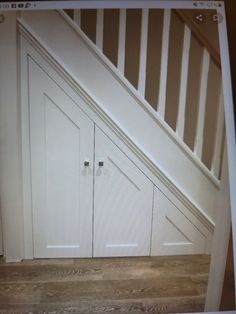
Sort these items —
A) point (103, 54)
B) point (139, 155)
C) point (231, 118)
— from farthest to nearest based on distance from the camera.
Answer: point (139, 155) < point (103, 54) < point (231, 118)

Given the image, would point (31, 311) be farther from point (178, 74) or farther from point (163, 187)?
point (178, 74)

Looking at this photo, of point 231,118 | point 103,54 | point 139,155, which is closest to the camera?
point 231,118

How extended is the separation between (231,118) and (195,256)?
953 millimetres

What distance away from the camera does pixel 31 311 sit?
1.60 metres

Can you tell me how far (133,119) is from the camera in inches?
67.8

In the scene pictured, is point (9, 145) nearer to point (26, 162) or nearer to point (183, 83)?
point (26, 162)

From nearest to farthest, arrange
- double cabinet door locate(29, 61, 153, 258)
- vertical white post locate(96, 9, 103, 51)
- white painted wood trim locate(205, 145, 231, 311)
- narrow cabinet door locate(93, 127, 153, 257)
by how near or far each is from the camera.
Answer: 1. white painted wood trim locate(205, 145, 231, 311)
2. vertical white post locate(96, 9, 103, 51)
3. double cabinet door locate(29, 61, 153, 258)
4. narrow cabinet door locate(93, 127, 153, 257)

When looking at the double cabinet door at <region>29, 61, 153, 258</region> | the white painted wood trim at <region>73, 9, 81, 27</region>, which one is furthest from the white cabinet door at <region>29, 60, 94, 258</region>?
the white painted wood trim at <region>73, 9, 81, 27</region>

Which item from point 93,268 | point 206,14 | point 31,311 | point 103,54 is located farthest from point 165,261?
point 206,14

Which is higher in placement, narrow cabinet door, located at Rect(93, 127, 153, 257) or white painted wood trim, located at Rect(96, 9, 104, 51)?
white painted wood trim, located at Rect(96, 9, 104, 51)

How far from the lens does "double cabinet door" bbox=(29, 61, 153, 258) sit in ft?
5.35

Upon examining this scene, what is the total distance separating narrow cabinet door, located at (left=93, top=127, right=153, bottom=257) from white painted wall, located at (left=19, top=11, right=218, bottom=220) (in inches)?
5.0

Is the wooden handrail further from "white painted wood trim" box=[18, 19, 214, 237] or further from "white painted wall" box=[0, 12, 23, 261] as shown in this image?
"white painted wall" box=[0, 12, 23, 261]

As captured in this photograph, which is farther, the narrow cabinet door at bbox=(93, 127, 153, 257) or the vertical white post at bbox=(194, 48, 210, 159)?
the narrow cabinet door at bbox=(93, 127, 153, 257)
